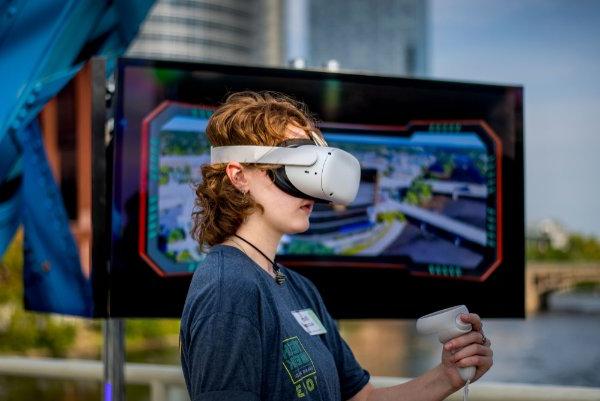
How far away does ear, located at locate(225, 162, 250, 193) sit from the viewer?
1496 millimetres

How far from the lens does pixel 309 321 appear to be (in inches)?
60.2

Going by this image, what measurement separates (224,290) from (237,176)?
0.23 meters

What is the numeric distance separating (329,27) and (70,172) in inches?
4036

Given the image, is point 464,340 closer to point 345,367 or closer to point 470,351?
point 470,351

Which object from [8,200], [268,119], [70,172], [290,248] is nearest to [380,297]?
[290,248]

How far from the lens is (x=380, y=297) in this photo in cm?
292

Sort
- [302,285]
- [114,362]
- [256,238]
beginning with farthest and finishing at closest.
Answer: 1. [114,362]
2. [302,285]
3. [256,238]

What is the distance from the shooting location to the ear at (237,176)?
4.91 ft

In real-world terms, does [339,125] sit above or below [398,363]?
above

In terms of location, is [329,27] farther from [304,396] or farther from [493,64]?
[304,396]

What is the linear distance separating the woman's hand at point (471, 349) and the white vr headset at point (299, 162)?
32 cm

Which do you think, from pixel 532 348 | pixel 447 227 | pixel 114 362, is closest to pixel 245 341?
pixel 114 362

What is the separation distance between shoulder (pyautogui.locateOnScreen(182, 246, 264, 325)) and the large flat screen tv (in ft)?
4.29

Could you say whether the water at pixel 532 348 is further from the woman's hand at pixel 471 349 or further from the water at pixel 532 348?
the woman's hand at pixel 471 349
